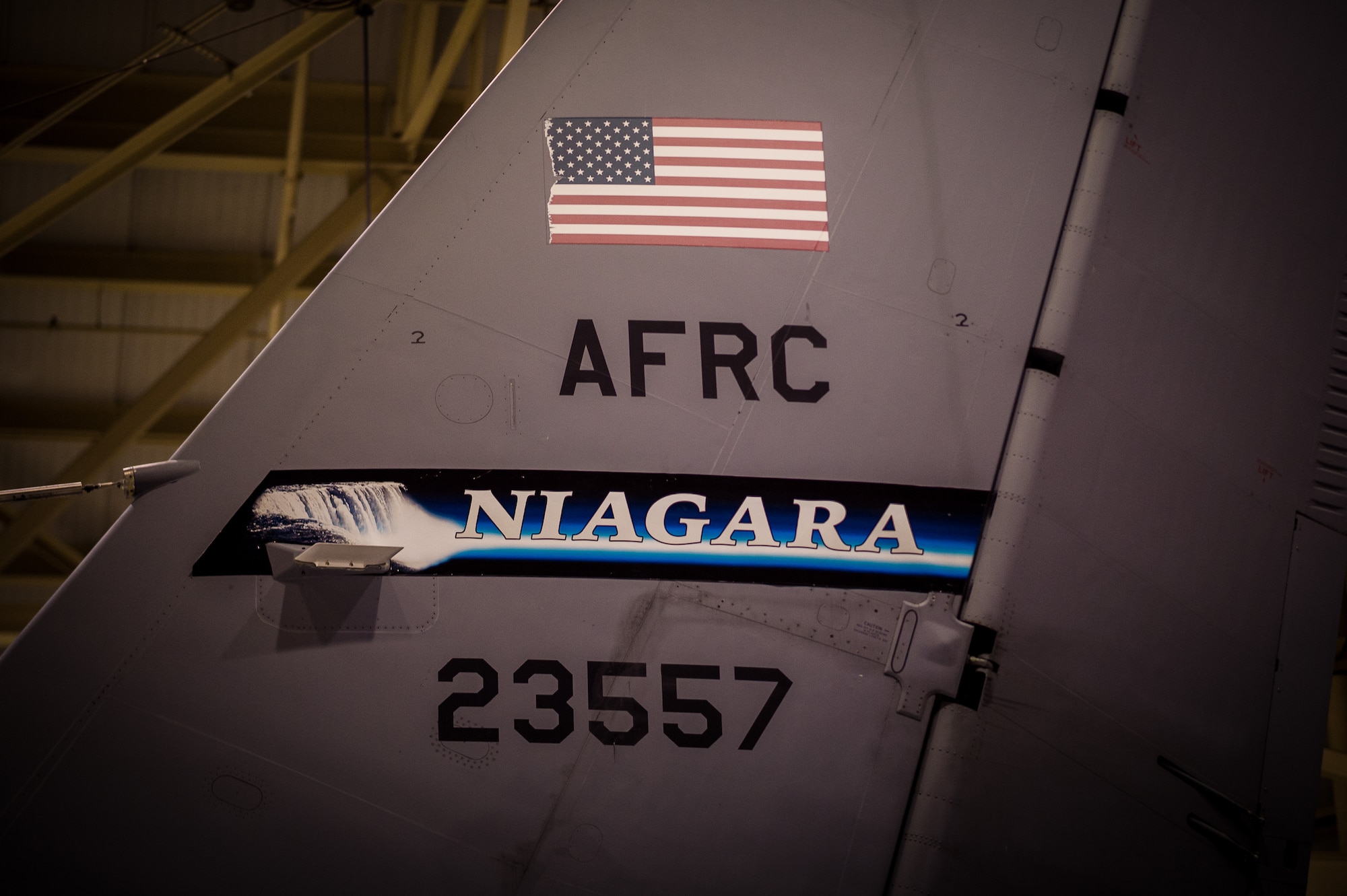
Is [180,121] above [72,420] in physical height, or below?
above

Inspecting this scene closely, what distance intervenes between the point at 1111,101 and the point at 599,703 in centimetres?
286

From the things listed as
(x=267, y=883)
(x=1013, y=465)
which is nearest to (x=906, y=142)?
(x=1013, y=465)

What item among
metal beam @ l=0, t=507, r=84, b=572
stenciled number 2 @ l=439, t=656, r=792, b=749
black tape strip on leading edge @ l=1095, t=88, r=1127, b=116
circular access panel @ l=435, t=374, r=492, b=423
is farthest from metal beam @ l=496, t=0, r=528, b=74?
metal beam @ l=0, t=507, r=84, b=572

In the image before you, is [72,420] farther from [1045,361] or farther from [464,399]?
[1045,361]

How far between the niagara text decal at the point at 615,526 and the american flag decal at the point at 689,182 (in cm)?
89

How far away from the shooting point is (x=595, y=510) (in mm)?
2713

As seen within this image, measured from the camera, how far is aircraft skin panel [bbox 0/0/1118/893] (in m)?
2.48

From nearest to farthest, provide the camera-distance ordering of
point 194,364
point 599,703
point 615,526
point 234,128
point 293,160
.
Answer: point 599,703, point 615,526, point 194,364, point 293,160, point 234,128

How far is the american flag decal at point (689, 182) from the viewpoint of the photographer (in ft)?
9.62

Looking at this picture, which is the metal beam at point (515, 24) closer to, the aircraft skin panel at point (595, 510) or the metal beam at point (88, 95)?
the metal beam at point (88, 95)

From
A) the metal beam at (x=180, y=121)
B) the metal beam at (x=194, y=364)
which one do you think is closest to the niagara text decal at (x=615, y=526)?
the metal beam at (x=180, y=121)

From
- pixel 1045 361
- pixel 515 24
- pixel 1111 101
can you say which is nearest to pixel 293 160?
pixel 515 24

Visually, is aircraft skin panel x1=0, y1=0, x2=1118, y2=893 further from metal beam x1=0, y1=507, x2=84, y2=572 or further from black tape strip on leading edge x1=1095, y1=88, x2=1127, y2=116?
metal beam x1=0, y1=507, x2=84, y2=572

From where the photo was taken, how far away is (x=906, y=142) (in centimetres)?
305
